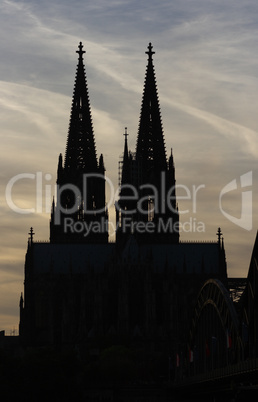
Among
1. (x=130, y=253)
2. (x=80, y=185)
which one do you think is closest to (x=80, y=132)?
(x=80, y=185)

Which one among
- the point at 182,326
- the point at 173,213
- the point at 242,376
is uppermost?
the point at 173,213

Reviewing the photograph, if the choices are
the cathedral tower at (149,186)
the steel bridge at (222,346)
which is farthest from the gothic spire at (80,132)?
the steel bridge at (222,346)

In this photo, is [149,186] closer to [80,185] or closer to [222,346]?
[80,185]

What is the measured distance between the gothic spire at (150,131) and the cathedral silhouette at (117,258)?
0.14 m

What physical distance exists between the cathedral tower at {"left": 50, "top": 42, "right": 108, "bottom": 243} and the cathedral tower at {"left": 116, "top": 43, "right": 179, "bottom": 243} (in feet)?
11.2

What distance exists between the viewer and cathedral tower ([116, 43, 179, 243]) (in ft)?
631

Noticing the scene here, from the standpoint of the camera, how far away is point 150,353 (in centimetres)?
17450

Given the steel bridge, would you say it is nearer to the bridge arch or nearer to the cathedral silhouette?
the bridge arch

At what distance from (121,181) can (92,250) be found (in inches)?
505

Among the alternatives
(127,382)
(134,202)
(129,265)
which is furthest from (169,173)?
(127,382)

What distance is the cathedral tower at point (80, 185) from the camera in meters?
193

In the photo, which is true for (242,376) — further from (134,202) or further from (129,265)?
(134,202)

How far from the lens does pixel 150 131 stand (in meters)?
198

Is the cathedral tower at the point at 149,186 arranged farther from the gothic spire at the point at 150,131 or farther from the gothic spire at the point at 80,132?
the gothic spire at the point at 80,132
